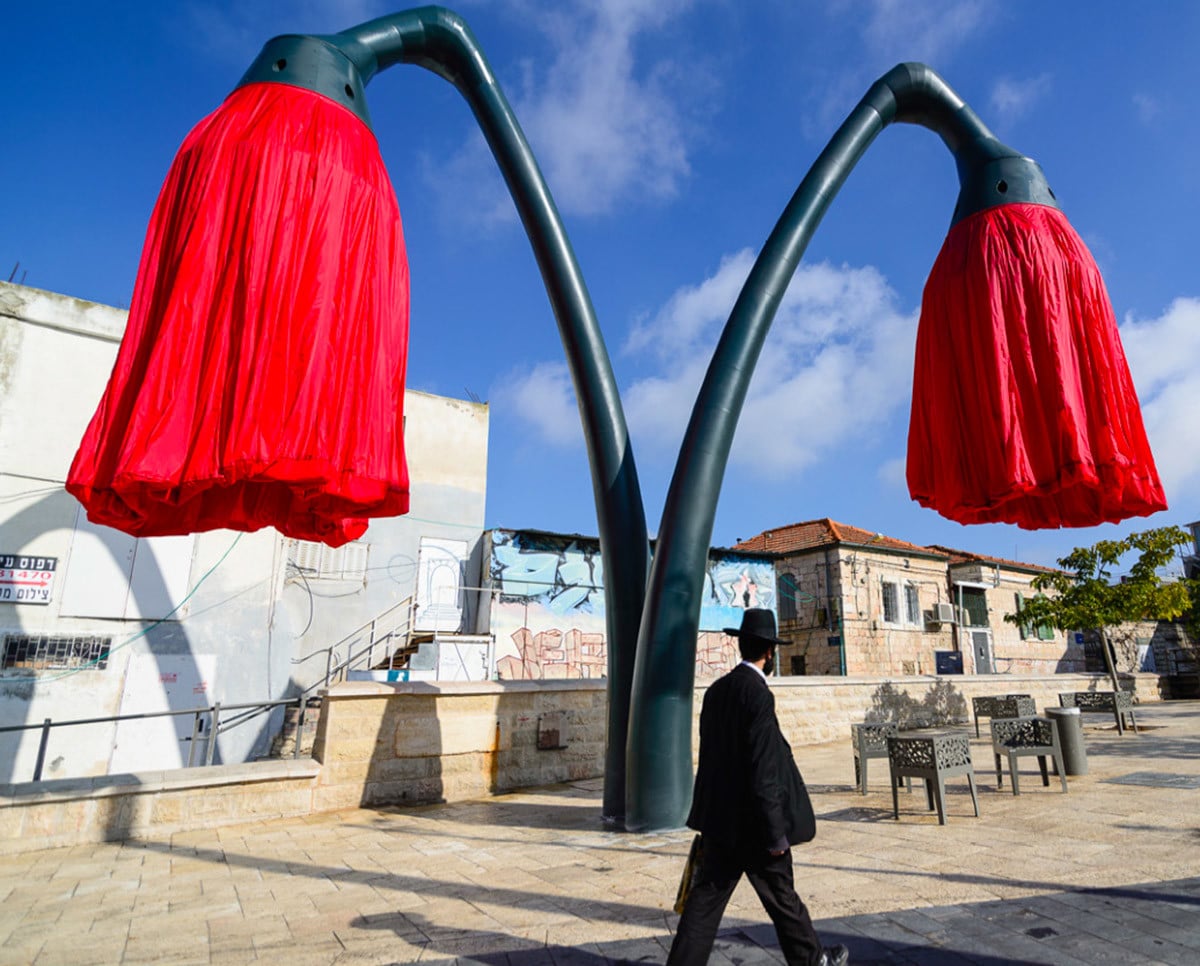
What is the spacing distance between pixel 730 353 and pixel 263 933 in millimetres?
5579

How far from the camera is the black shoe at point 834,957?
115 inches

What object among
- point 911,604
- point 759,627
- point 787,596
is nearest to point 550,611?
point 787,596

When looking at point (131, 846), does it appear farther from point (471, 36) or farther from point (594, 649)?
point (594, 649)

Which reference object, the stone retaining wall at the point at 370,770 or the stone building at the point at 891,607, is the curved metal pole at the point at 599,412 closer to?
the stone retaining wall at the point at 370,770

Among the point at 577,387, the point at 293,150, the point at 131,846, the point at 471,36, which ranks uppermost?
→ the point at 471,36

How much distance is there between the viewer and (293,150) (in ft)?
10.1

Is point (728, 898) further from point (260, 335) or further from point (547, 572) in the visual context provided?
point (547, 572)

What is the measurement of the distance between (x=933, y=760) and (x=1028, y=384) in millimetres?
4038

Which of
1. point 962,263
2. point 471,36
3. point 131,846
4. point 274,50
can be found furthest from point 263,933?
point 471,36

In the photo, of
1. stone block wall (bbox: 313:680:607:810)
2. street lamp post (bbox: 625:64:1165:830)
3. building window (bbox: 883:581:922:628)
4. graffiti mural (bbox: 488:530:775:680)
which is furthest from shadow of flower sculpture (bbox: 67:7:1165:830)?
building window (bbox: 883:581:922:628)

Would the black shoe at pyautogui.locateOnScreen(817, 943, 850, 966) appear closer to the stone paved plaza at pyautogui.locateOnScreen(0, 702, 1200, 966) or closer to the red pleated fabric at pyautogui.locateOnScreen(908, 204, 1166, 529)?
the stone paved plaza at pyautogui.locateOnScreen(0, 702, 1200, 966)

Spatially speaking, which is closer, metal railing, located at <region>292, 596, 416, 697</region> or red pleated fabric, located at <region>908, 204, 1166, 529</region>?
red pleated fabric, located at <region>908, 204, 1166, 529</region>

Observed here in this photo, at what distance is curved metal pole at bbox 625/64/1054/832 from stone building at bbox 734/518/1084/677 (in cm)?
2264

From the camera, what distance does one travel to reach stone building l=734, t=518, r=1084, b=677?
91.7 ft
